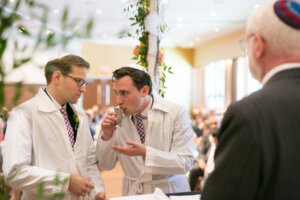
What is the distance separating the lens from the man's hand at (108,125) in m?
1.83

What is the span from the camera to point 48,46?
0.52 m

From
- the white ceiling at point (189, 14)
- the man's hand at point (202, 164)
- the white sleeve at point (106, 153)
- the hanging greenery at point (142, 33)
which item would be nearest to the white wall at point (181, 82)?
the white ceiling at point (189, 14)

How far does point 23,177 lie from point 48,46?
115cm

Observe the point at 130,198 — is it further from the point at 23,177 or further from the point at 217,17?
the point at 217,17

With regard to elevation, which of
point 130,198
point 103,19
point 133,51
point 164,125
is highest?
point 103,19

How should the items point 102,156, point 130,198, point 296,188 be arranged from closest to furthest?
point 296,188
point 130,198
point 102,156

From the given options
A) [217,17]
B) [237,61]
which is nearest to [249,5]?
[217,17]

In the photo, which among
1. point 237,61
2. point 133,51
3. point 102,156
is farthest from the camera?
point 237,61

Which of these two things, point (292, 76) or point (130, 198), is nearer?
point (292, 76)

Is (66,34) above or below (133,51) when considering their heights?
below

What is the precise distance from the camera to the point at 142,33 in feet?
7.85

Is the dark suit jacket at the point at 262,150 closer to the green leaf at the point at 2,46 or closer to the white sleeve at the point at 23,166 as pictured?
the green leaf at the point at 2,46

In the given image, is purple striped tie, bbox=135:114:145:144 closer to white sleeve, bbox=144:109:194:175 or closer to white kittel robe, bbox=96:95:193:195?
white kittel robe, bbox=96:95:193:195

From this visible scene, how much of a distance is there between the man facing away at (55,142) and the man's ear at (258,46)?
105cm
